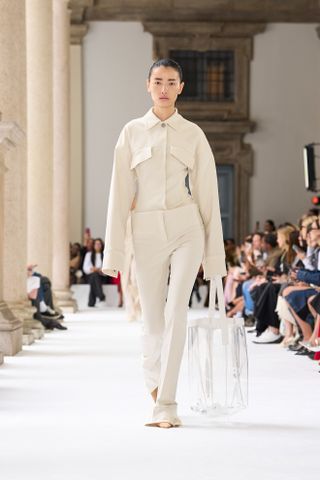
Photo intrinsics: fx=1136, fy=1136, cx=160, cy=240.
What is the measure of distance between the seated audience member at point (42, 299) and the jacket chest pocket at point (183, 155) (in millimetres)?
7727

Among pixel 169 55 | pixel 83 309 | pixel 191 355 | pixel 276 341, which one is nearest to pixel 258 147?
pixel 169 55

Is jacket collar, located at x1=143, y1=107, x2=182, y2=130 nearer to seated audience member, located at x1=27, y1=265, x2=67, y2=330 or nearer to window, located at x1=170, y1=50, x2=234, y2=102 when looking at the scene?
seated audience member, located at x1=27, y1=265, x2=67, y2=330

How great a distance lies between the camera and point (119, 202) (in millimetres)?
6777

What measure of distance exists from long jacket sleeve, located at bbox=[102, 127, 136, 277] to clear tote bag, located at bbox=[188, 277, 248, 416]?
0.60m

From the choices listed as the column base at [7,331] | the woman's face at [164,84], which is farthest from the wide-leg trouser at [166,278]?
the column base at [7,331]

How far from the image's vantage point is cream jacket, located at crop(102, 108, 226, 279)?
22.1ft

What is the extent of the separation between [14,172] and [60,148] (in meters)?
8.67

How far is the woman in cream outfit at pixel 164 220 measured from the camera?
6.67 m

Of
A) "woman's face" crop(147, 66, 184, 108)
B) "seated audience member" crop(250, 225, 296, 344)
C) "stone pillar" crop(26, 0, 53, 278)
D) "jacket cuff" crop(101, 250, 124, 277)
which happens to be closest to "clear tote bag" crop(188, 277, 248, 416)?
"jacket cuff" crop(101, 250, 124, 277)

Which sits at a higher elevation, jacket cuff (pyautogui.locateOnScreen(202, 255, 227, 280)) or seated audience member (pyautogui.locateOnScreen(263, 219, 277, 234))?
jacket cuff (pyautogui.locateOnScreen(202, 255, 227, 280))

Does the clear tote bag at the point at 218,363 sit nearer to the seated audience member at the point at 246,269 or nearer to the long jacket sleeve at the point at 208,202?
the long jacket sleeve at the point at 208,202

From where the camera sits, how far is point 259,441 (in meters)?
6.18

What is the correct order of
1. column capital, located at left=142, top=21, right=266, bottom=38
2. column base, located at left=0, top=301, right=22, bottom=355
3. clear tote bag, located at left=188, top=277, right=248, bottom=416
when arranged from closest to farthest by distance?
clear tote bag, located at left=188, top=277, right=248, bottom=416
column base, located at left=0, top=301, right=22, bottom=355
column capital, located at left=142, top=21, right=266, bottom=38

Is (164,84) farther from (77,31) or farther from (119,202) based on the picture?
(77,31)
